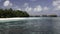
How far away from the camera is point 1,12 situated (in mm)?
104750

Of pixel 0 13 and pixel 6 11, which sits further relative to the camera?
pixel 6 11

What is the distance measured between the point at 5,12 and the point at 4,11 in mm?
1479

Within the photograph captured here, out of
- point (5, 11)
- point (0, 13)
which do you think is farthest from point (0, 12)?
point (5, 11)

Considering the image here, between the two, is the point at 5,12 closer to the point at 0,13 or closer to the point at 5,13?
the point at 5,13

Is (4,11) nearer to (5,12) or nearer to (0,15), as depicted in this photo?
(5,12)

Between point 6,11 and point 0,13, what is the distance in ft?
36.4

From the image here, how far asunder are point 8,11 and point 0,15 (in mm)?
17369

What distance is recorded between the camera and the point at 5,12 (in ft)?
360

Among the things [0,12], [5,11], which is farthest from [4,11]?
[0,12]

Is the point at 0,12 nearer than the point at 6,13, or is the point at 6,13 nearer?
the point at 0,12

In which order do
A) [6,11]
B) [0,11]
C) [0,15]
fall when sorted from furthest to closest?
[6,11], [0,11], [0,15]

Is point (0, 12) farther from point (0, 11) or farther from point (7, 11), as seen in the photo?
point (7, 11)

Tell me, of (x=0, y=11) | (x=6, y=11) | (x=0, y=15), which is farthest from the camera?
(x=6, y=11)

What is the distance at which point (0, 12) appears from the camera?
10300cm
